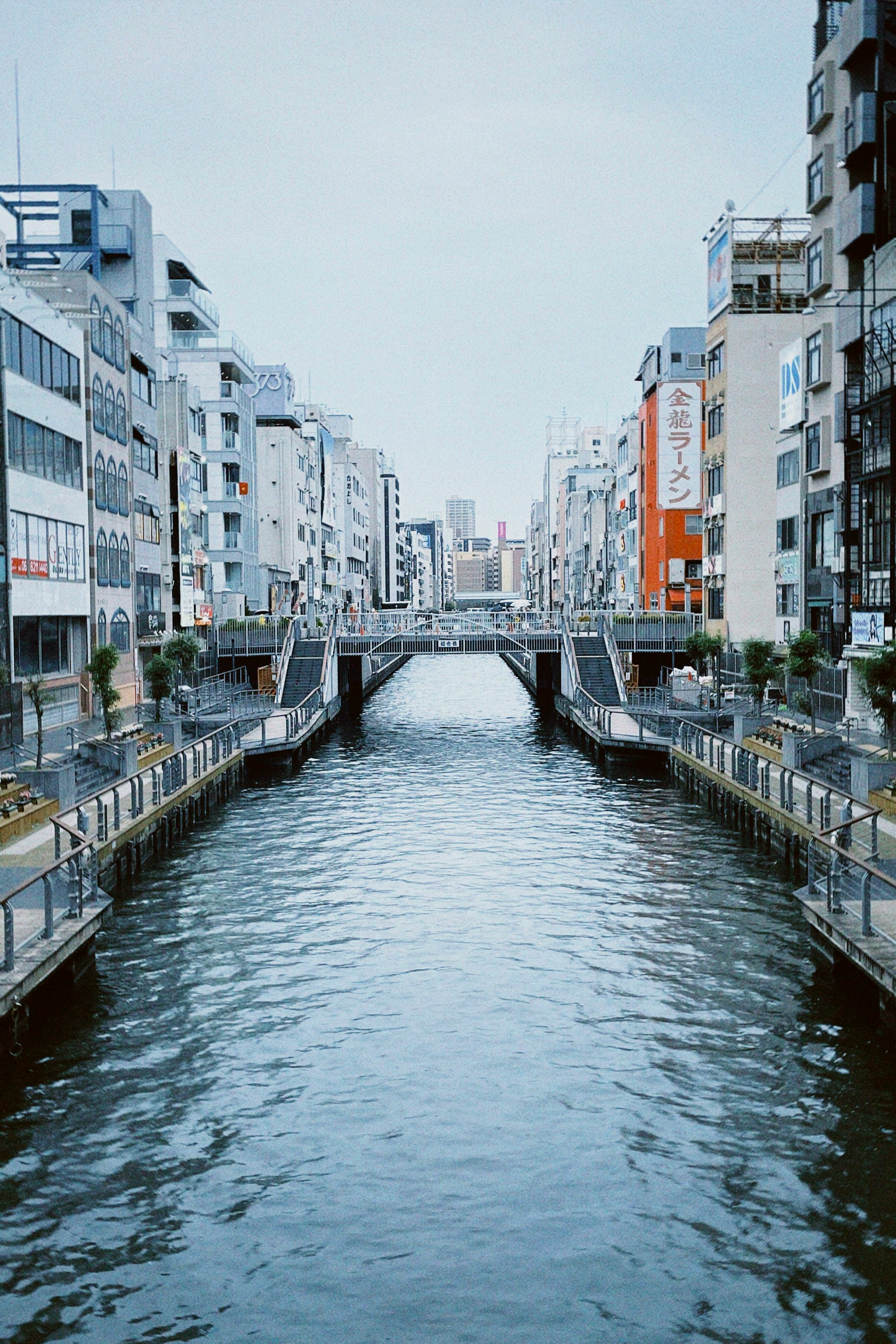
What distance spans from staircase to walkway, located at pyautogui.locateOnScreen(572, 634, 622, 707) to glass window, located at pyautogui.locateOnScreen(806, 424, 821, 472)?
634 inches


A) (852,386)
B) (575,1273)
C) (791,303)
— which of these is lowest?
(575,1273)

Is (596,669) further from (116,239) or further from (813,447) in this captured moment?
(116,239)

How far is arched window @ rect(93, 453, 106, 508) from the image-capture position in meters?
56.4

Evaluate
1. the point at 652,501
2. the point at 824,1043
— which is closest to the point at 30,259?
the point at 652,501

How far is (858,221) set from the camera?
50.8 m

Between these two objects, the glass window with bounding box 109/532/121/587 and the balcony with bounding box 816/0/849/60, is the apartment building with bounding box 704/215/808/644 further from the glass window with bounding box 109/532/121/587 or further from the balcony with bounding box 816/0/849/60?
the glass window with bounding box 109/532/121/587

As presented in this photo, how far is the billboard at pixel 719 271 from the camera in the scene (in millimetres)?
77875

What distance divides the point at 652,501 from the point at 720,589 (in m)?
27.4

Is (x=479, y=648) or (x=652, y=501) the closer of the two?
(x=479, y=648)

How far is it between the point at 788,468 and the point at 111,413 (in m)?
34.2

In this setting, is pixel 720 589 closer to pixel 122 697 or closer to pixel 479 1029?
pixel 122 697

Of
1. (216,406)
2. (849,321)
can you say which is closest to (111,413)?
(849,321)

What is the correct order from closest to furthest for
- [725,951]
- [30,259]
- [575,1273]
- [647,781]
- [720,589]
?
[575,1273] → [725,951] → [647,781] → [30,259] → [720,589]

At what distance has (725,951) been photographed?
25.4 metres
